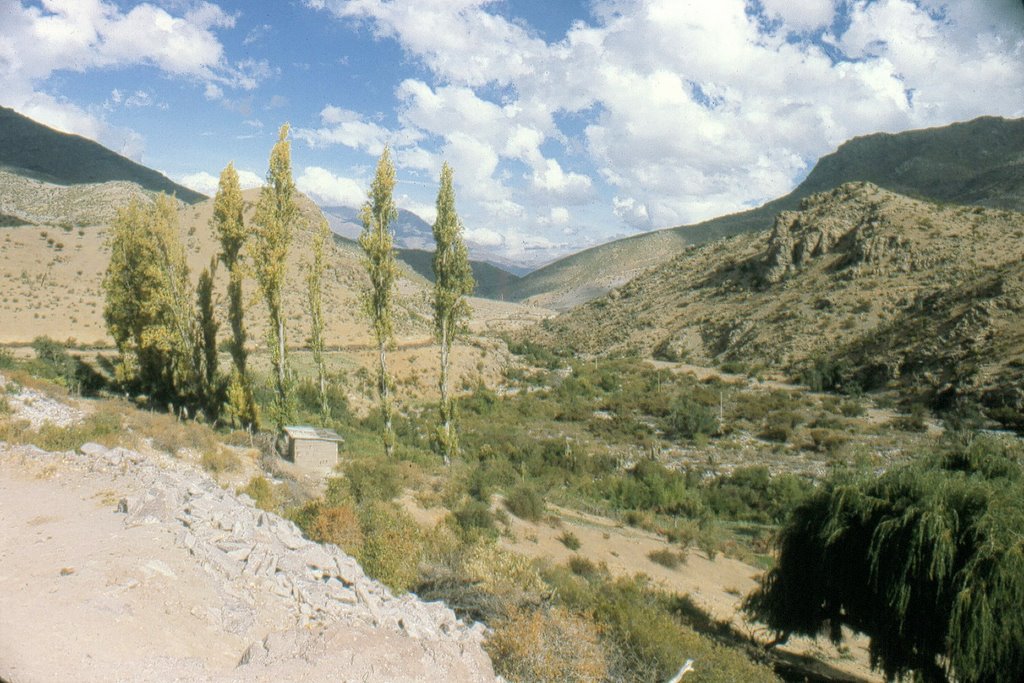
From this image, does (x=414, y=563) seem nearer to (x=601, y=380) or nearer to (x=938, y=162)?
(x=601, y=380)

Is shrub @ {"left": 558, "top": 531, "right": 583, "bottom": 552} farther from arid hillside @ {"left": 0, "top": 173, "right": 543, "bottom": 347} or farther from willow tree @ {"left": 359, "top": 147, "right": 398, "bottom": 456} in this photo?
arid hillside @ {"left": 0, "top": 173, "right": 543, "bottom": 347}

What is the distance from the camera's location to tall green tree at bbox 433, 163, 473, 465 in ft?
75.8

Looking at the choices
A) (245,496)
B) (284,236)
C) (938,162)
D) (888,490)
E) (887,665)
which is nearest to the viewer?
(887,665)

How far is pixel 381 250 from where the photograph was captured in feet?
73.8

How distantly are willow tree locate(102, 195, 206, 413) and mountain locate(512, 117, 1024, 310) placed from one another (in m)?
91.6

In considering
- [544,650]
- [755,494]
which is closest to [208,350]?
[544,650]

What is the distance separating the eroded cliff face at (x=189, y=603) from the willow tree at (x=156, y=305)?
13.2 meters

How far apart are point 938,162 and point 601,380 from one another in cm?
10601

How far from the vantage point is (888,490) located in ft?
35.8

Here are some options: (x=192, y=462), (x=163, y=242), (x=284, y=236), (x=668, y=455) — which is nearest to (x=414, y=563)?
(x=192, y=462)

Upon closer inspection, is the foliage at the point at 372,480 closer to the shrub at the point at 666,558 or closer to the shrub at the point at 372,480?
A: the shrub at the point at 372,480

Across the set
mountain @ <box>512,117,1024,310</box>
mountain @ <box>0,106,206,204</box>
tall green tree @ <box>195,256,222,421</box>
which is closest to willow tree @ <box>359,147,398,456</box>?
tall green tree @ <box>195,256,222,421</box>

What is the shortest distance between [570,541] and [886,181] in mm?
133958

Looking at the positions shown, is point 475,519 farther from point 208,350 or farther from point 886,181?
point 886,181
